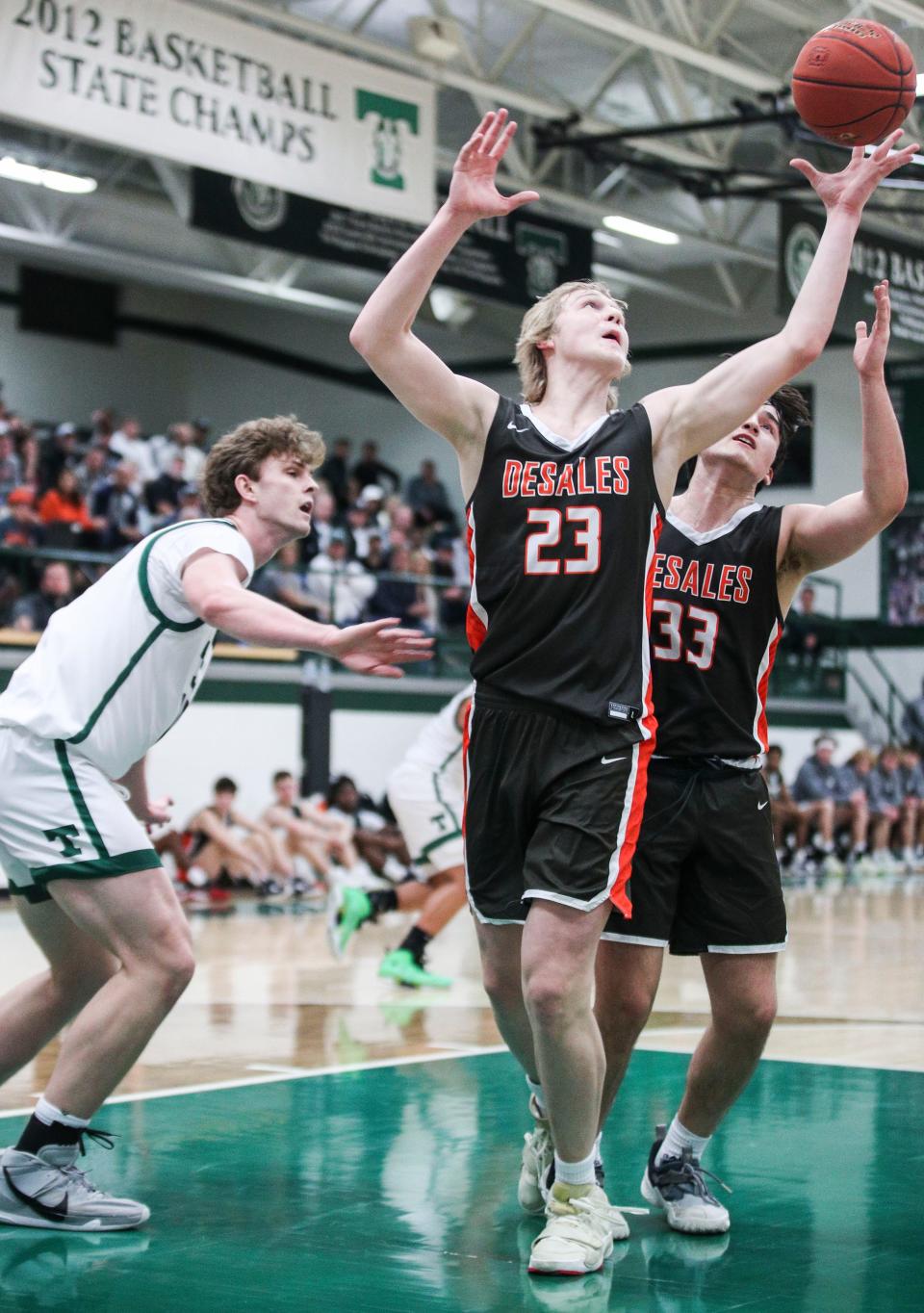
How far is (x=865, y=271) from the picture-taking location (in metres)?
13.2

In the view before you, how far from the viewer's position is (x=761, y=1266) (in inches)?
153

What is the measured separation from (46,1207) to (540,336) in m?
2.34

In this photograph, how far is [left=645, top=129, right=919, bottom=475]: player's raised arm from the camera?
3.93 m

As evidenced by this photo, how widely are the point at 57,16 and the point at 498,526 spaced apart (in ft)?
22.9

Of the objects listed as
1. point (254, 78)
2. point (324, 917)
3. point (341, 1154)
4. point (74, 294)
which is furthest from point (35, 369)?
point (341, 1154)

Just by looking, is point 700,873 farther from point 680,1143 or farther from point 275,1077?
point 275,1077

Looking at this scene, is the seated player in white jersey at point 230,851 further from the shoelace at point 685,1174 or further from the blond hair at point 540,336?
the blond hair at point 540,336

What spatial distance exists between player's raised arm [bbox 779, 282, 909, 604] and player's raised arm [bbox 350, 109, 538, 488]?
0.93 meters

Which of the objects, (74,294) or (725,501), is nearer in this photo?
(725,501)

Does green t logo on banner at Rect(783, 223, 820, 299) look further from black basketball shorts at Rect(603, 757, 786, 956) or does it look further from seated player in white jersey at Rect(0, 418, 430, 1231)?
seated player in white jersey at Rect(0, 418, 430, 1231)

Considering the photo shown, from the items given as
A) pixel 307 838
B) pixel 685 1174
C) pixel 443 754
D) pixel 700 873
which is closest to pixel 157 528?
pixel 307 838

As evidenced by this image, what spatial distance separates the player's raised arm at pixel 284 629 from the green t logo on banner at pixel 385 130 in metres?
8.12

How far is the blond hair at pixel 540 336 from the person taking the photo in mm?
4266

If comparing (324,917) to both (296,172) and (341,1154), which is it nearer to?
(296,172)
